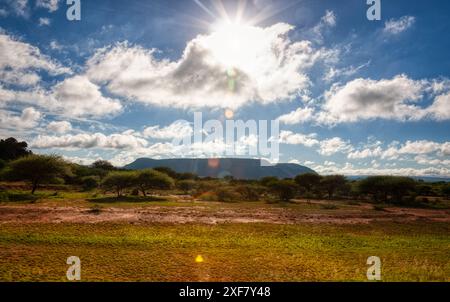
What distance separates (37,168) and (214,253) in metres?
54.6

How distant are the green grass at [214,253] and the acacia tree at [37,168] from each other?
130 ft

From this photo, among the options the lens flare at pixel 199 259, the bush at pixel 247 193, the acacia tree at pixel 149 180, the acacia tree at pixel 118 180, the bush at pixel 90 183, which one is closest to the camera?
the lens flare at pixel 199 259

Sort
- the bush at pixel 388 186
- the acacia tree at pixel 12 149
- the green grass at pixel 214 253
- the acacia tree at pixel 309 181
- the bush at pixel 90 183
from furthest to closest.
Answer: the acacia tree at pixel 12 149
the acacia tree at pixel 309 181
the bush at pixel 90 183
the bush at pixel 388 186
the green grass at pixel 214 253

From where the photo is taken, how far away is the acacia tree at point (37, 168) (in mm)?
58875

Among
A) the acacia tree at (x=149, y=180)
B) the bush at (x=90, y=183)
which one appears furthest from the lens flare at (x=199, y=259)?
the bush at (x=90, y=183)

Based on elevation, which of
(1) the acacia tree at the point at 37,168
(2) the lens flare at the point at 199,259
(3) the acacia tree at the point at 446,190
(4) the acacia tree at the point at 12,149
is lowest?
(3) the acacia tree at the point at 446,190

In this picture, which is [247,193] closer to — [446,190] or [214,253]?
[214,253]

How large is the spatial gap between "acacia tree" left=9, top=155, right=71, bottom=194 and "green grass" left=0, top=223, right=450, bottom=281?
3967cm

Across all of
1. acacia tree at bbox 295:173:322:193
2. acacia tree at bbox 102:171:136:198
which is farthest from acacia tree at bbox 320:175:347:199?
acacia tree at bbox 102:171:136:198

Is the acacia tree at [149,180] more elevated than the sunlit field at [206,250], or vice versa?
the acacia tree at [149,180]

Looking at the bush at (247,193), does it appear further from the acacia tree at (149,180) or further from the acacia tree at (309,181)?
the acacia tree at (309,181)

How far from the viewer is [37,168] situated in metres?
59.8
